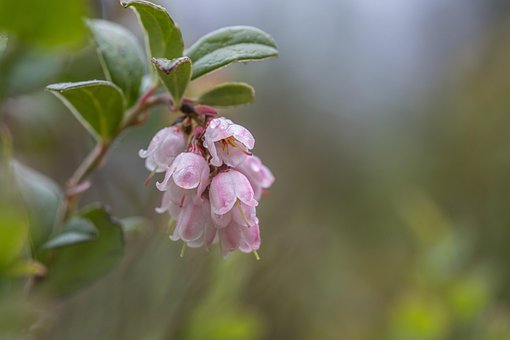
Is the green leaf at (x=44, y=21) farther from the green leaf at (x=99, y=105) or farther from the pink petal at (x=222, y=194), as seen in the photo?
the pink petal at (x=222, y=194)

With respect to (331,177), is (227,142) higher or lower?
higher

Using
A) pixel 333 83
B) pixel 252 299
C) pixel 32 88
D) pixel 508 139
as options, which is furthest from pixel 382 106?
pixel 32 88

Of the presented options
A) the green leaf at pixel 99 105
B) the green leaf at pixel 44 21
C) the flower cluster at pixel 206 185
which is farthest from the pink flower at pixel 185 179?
the green leaf at pixel 44 21

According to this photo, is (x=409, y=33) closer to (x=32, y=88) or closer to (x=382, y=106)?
(x=382, y=106)

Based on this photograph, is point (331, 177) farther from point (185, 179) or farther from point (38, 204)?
point (185, 179)

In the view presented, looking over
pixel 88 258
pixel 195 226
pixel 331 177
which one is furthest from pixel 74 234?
pixel 331 177

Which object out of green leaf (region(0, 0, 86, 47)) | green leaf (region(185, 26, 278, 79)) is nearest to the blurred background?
green leaf (region(0, 0, 86, 47))
